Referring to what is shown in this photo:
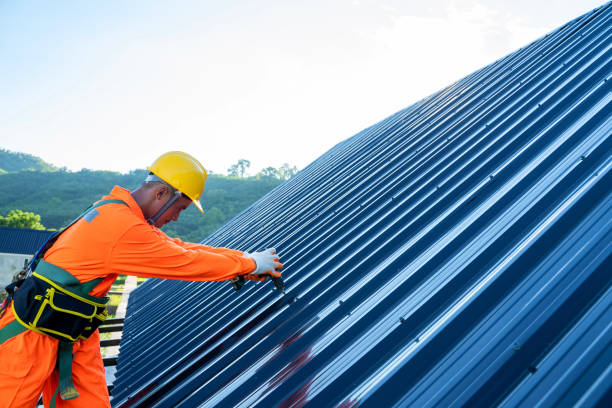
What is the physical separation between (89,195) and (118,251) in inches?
3701

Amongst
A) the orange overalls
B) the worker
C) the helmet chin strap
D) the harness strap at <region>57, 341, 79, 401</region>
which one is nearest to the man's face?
the helmet chin strap

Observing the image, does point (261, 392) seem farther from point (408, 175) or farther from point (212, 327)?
point (408, 175)

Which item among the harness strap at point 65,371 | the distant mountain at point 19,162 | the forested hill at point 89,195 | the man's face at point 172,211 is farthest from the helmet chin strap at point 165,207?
the distant mountain at point 19,162

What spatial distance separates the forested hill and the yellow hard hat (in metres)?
55.9

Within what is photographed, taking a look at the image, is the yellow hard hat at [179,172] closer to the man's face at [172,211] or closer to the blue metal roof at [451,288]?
the man's face at [172,211]

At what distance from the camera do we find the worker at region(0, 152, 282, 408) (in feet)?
8.59

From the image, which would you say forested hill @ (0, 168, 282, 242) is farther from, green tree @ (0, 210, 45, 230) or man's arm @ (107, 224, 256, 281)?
man's arm @ (107, 224, 256, 281)

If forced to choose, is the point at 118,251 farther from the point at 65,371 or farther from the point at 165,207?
the point at 65,371

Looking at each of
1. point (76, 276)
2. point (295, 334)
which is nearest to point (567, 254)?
point (295, 334)

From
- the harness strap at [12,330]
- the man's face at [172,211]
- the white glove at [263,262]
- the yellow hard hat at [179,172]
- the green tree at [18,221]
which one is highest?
the yellow hard hat at [179,172]

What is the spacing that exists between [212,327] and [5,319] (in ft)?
6.61

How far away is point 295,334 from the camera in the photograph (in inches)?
115

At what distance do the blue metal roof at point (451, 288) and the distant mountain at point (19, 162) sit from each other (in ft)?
539

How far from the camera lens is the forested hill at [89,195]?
6381cm
